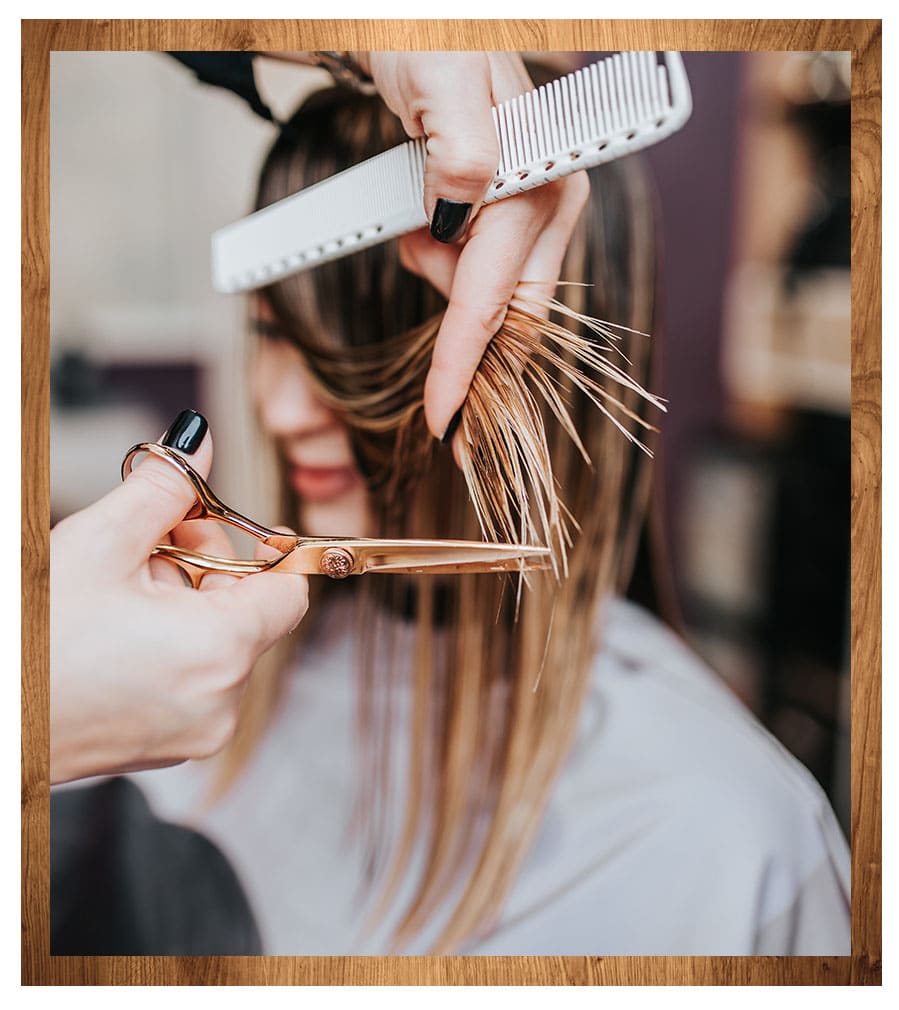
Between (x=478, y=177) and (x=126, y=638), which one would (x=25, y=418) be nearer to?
(x=126, y=638)

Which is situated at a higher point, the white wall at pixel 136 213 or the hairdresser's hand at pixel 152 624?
the white wall at pixel 136 213

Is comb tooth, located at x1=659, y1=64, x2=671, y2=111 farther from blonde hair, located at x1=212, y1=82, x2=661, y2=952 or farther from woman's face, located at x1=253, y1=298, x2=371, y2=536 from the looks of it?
woman's face, located at x1=253, y1=298, x2=371, y2=536

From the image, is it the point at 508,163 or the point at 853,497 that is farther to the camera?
the point at 853,497

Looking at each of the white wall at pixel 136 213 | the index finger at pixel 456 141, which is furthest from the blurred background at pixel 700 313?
the index finger at pixel 456 141

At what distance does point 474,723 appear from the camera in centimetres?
84

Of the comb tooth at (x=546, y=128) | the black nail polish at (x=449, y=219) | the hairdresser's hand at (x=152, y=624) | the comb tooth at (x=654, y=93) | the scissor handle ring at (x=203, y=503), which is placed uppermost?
the comb tooth at (x=654, y=93)

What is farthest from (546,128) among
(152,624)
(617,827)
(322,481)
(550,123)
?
(617,827)

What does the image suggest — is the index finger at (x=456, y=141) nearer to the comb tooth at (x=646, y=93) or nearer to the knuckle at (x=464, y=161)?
the knuckle at (x=464, y=161)

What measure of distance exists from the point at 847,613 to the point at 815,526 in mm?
84

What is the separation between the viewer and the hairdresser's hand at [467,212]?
0.70 meters

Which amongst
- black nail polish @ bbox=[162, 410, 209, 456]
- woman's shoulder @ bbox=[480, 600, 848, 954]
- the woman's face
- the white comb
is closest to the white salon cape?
woman's shoulder @ bbox=[480, 600, 848, 954]

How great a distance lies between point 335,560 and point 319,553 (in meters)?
0.01

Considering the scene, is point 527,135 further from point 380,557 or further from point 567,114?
point 380,557

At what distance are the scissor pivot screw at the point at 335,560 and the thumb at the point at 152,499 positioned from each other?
116 mm
